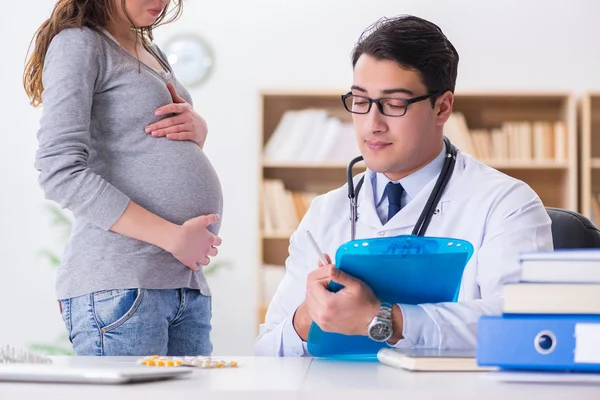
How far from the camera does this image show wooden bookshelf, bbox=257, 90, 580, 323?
13.7 feet

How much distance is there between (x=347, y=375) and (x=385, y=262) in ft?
0.69

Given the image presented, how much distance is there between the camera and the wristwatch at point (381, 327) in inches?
49.0

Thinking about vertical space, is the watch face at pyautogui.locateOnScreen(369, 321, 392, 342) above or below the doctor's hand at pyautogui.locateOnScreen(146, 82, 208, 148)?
below

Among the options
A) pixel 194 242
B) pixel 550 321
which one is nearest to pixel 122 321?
pixel 194 242

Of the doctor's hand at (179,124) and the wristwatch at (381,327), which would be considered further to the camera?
the doctor's hand at (179,124)

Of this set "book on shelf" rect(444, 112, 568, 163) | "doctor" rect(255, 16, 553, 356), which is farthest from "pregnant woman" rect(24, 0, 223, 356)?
"book on shelf" rect(444, 112, 568, 163)

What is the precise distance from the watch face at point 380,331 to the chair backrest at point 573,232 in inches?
25.7

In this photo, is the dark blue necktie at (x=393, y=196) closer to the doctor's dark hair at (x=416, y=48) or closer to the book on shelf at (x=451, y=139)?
the doctor's dark hair at (x=416, y=48)

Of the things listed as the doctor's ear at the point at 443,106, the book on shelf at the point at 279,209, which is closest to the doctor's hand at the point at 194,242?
the doctor's ear at the point at 443,106

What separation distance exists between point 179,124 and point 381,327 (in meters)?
0.74

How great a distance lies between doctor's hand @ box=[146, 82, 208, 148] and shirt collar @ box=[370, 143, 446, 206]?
408mm

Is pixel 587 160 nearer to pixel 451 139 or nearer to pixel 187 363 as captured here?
pixel 451 139

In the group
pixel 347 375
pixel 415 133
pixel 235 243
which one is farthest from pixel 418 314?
pixel 235 243

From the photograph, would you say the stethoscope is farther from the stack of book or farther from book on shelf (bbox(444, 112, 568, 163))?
book on shelf (bbox(444, 112, 568, 163))
